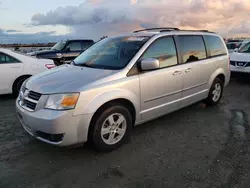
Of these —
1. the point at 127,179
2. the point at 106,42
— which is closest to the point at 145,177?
the point at 127,179

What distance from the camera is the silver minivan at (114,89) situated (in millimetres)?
3109

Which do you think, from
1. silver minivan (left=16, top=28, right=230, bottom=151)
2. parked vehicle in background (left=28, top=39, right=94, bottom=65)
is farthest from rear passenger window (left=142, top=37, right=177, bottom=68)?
parked vehicle in background (left=28, top=39, right=94, bottom=65)

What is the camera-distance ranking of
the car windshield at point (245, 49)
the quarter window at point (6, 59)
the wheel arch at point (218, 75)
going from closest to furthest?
the wheel arch at point (218, 75) < the quarter window at point (6, 59) < the car windshield at point (245, 49)

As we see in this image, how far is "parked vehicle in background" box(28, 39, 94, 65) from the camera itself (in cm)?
1160

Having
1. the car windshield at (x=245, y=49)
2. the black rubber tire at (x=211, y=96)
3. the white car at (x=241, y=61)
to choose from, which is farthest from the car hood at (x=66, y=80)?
the car windshield at (x=245, y=49)

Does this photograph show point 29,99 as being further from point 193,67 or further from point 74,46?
point 74,46

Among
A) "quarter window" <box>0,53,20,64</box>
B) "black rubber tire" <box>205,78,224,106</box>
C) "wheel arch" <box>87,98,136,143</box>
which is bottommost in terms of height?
"black rubber tire" <box>205,78,224,106</box>

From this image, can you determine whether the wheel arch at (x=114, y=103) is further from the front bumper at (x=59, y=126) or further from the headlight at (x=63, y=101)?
the headlight at (x=63, y=101)

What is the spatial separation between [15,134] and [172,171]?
2.75m

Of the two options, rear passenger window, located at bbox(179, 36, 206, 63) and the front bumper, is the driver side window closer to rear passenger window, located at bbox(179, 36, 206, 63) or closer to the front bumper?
rear passenger window, located at bbox(179, 36, 206, 63)

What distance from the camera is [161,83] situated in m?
4.06

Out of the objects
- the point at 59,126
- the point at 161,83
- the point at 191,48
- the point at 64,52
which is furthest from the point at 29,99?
the point at 64,52

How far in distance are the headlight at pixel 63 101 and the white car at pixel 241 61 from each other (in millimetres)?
7244

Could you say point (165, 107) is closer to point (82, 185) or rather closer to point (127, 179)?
point (127, 179)
